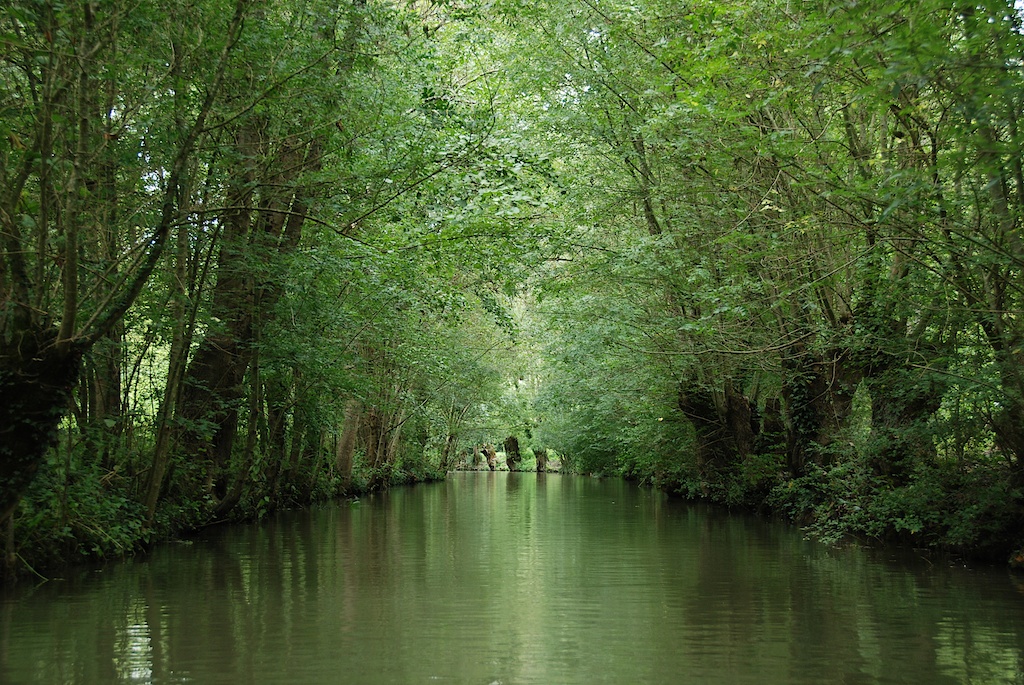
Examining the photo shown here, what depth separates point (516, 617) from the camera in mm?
7938

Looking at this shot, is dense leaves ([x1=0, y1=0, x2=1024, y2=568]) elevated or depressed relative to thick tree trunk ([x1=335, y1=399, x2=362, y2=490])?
elevated

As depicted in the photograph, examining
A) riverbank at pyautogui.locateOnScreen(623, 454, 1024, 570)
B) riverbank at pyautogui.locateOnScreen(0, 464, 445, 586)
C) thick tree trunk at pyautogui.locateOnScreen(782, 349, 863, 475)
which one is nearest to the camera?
riverbank at pyautogui.locateOnScreen(0, 464, 445, 586)

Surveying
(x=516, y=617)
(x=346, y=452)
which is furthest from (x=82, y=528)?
(x=346, y=452)

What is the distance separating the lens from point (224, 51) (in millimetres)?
8656

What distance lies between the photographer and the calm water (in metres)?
6.04

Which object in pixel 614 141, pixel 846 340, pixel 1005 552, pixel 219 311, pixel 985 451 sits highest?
pixel 614 141

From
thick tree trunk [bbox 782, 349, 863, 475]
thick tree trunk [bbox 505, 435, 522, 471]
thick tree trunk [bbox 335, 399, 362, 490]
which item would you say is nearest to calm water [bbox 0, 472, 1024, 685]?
thick tree trunk [bbox 782, 349, 863, 475]

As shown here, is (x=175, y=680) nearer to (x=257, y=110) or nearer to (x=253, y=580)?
(x=253, y=580)

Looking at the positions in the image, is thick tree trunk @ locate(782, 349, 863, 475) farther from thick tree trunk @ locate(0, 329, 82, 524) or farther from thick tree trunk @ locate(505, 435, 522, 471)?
thick tree trunk @ locate(505, 435, 522, 471)

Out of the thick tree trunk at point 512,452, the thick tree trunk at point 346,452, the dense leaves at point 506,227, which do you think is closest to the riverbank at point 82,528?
the dense leaves at point 506,227

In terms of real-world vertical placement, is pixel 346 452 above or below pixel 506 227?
below

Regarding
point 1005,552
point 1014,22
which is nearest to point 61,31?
point 1014,22

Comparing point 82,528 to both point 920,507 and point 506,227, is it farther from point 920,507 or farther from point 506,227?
point 920,507

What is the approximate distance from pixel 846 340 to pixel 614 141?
6.48 meters
